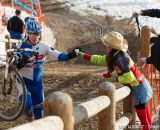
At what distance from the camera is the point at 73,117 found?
329cm

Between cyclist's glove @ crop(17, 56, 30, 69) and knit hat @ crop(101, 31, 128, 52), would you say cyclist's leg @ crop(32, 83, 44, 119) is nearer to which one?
cyclist's glove @ crop(17, 56, 30, 69)

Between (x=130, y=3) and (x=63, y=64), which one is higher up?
(x=130, y=3)

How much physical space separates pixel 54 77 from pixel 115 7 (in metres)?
15.6

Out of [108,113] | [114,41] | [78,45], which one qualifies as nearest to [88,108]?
[108,113]

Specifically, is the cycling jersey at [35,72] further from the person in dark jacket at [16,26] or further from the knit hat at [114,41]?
the person in dark jacket at [16,26]

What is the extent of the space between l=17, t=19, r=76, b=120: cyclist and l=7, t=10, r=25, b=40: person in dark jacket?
272 inches

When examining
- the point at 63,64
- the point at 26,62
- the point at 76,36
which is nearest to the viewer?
the point at 26,62

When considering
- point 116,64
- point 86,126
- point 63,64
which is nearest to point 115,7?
point 63,64

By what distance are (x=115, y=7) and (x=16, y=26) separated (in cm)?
1392

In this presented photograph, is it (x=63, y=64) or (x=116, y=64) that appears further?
(x=63, y=64)

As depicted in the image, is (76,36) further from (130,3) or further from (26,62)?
(26,62)

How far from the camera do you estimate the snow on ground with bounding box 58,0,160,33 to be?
2502cm

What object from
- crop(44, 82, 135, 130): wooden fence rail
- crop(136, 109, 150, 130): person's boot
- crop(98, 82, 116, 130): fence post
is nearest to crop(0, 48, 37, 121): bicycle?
crop(44, 82, 135, 130): wooden fence rail

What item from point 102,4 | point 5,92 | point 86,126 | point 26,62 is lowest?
point 86,126
